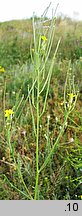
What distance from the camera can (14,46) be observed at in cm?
796

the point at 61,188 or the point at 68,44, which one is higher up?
the point at 68,44

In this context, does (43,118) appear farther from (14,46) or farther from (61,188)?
(14,46)

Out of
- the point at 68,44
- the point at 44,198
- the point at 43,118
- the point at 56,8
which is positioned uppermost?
the point at 56,8

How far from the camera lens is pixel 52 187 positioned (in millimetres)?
2561

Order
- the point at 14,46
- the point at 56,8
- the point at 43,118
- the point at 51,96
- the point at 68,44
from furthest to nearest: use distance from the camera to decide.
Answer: the point at 14,46 < the point at 68,44 < the point at 51,96 < the point at 43,118 < the point at 56,8

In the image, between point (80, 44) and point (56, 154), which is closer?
point (56, 154)

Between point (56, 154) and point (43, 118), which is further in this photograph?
point (43, 118)

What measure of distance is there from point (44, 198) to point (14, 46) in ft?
19.1
